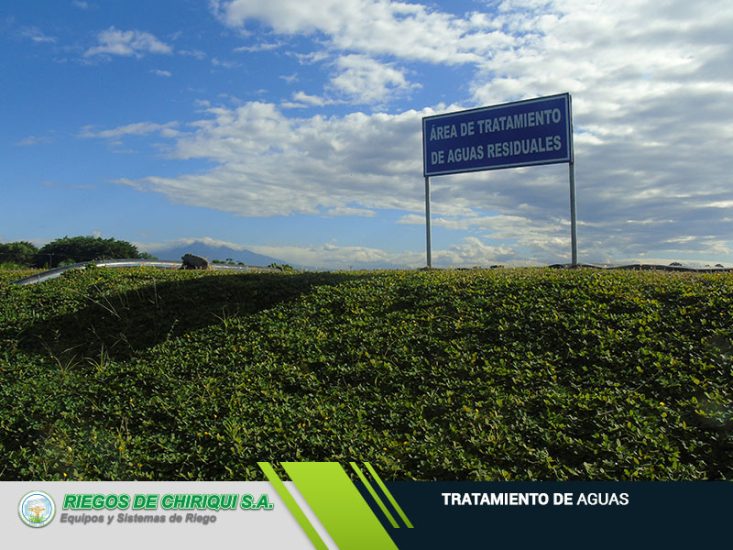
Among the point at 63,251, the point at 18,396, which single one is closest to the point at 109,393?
the point at 18,396

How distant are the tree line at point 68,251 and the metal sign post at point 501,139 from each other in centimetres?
1967

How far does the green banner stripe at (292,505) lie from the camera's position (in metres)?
4.53

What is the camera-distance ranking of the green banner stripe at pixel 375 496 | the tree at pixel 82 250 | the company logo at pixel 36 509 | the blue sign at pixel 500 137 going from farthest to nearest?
the tree at pixel 82 250
the blue sign at pixel 500 137
the company logo at pixel 36 509
the green banner stripe at pixel 375 496

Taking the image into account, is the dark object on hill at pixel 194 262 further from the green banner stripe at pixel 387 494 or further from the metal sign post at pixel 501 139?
the green banner stripe at pixel 387 494

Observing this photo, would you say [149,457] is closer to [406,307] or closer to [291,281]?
[406,307]

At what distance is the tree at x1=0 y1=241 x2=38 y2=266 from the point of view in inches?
1273

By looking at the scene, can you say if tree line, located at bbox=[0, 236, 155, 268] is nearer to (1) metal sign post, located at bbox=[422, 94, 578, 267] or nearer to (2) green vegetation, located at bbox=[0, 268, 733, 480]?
(1) metal sign post, located at bbox=[422, 94, 578, 267]

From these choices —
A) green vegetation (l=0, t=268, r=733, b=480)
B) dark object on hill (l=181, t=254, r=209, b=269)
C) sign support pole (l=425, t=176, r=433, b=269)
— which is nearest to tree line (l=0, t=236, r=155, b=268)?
dark object on hill (l=181, t=254, r=209, b=269)

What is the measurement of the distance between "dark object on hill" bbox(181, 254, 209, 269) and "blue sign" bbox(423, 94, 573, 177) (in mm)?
6599

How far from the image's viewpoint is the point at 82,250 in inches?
1255

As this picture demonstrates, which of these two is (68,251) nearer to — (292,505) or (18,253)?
(18,253)

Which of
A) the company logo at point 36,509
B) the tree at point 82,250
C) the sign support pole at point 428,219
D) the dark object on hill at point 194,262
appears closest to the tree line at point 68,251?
the tree at point 82,250

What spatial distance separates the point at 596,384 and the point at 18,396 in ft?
22.3

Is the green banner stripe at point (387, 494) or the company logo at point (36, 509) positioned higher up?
the green banner stripe at point (387, 494)
